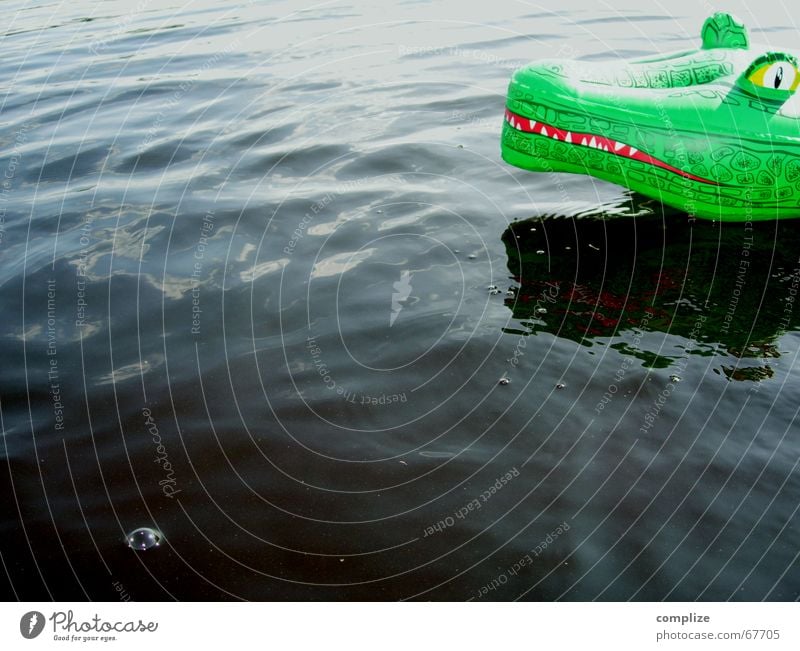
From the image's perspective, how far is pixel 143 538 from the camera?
10.3 feet

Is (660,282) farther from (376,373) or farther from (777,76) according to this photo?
(376,373)

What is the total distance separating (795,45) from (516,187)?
246 inches

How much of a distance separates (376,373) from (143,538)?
1447mm

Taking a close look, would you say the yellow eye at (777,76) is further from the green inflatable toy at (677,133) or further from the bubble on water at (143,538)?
the bubble on water at (143,538)

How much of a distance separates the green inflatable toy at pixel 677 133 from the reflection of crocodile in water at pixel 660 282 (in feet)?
0.78

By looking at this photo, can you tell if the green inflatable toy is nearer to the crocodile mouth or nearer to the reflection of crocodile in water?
the crocodile mouth

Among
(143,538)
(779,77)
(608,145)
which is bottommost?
(143,538)

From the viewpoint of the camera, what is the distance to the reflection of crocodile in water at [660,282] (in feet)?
14.3

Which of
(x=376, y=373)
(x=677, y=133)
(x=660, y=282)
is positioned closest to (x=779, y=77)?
(x=677, y=133)

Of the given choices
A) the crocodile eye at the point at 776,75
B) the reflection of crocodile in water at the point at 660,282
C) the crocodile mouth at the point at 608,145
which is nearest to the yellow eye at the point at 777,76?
the crocodile eye at the point at 776,75

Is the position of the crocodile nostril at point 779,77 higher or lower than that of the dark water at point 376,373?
higher

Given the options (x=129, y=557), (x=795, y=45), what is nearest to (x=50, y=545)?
(x=129, y=557)
